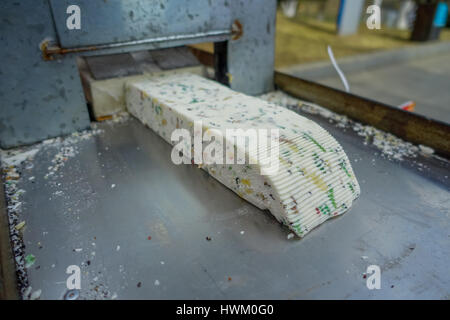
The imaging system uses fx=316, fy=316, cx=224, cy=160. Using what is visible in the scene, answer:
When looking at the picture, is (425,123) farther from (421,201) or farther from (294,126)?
(294,126)

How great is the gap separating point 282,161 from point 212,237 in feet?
1.58

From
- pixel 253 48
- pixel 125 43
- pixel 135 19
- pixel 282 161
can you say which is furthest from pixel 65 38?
pixel 282 161

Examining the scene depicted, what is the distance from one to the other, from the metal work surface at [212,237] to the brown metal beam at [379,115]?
0.19m

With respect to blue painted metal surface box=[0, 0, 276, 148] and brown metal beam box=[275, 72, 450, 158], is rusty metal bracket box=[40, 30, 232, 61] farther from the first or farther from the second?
brown metal beam box=[275, 72, 450, 158]

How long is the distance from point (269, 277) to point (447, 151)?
1554mm

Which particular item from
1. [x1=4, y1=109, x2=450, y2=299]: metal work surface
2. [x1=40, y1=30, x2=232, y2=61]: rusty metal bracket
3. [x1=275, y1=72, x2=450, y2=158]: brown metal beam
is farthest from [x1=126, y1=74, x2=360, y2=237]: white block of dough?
[x1=275, y1=72, x2=450, y2=158]: brown metal beam

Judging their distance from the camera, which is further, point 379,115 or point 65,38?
point 379,115

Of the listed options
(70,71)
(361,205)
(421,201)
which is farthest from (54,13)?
(421,201)

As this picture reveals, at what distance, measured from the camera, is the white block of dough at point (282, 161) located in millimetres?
1469

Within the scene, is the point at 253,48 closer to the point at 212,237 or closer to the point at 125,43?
the point at 125,43

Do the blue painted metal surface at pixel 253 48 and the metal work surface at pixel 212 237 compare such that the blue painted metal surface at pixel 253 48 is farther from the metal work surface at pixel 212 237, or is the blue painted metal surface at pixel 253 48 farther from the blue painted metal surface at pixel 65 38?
Answer: the metal work surface at pixel 212 237

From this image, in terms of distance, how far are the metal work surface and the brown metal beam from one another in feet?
0.62

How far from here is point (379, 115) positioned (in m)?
2.40
